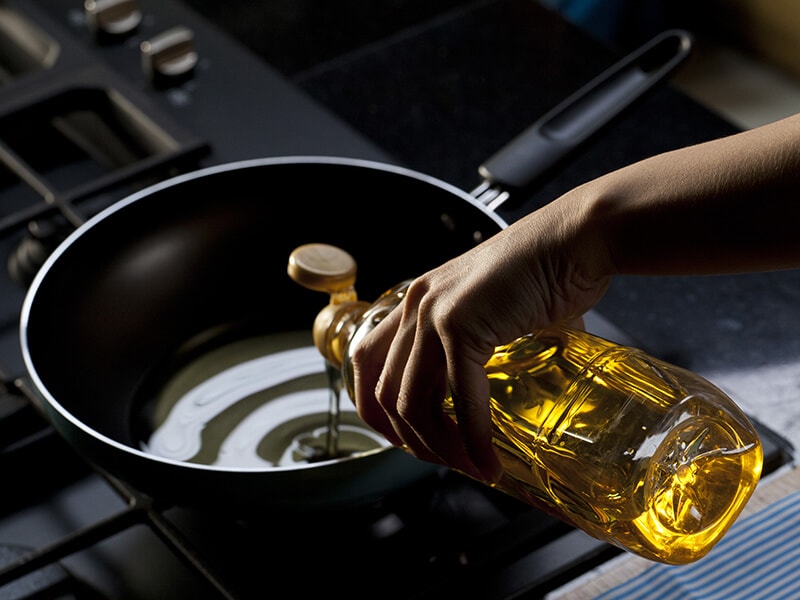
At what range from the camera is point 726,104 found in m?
1.96

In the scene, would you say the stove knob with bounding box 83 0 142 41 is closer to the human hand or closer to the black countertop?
the black countertop

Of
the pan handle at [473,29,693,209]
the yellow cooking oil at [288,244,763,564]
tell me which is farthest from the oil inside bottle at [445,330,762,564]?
the pan handle at [473,29,693,209]

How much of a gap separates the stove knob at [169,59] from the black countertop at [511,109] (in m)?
0.12

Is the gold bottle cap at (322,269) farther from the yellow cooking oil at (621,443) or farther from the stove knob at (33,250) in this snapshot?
the stove knob at (33,250)

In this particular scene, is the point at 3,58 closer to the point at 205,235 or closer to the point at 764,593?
the point at 205,235

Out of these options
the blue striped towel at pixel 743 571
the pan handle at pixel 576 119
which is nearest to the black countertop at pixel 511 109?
the pan handle at pixel 576 119

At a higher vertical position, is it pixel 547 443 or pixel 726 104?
pixel 547 443

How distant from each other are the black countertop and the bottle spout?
0.50 ft

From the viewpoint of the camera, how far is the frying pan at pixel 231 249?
28.4 inches

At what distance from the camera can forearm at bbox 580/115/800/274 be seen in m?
0.44

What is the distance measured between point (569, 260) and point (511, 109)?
0.55 metres

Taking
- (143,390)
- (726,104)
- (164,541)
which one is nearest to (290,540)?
(164,541)

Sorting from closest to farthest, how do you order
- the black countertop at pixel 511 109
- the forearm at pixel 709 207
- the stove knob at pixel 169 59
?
the forearm at pixel 709 207 < the black countertop at pixel 511 109 < the stove knob at pixel 169 59

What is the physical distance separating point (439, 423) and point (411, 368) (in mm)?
31
